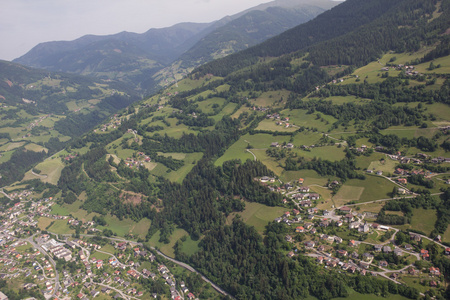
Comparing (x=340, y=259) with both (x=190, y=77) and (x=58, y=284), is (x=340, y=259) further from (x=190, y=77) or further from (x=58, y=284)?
(x=190, y=77)

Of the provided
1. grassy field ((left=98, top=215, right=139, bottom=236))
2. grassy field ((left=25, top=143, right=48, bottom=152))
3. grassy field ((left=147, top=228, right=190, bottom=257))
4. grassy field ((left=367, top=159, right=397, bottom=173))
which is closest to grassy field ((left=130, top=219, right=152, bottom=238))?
grassy field ((left=98, top=215, right=139, bottom=236))

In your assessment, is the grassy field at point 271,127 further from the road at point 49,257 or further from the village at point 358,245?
the road at point 49,257

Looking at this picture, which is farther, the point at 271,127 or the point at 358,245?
the point at 271,127

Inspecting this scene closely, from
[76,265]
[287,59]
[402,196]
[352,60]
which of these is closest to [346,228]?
[402,196]

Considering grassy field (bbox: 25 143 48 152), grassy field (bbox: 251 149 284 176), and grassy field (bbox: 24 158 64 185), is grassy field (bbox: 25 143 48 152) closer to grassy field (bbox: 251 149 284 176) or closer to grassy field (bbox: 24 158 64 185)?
grassy field (bbox: 24 158 64 185)

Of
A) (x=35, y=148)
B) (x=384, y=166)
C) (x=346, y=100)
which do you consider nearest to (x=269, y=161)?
(x=384, y=166)

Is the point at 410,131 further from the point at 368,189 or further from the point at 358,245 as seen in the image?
the point at 358,245
